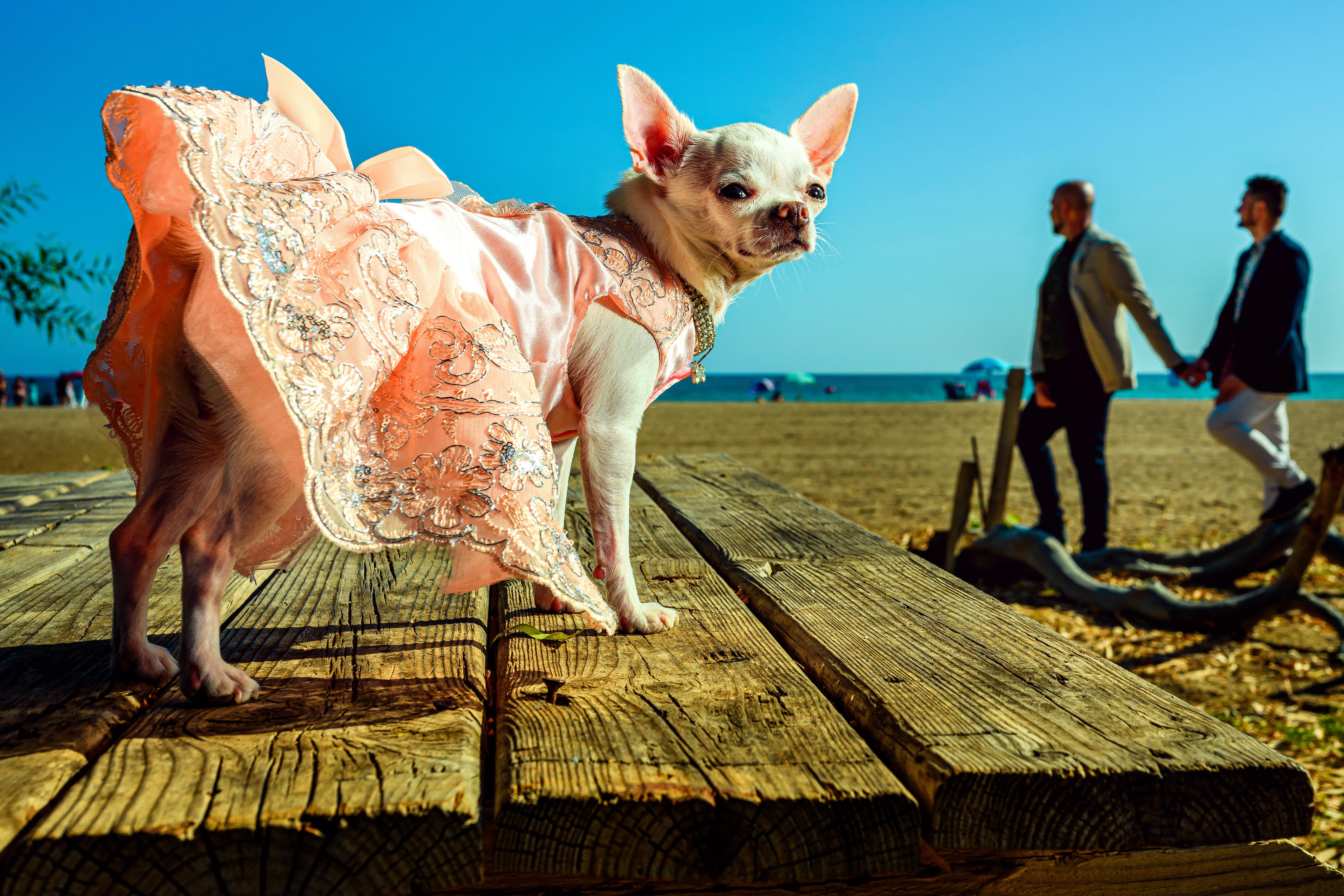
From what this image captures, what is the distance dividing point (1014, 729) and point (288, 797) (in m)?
1.06

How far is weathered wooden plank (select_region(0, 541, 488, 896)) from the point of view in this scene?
3.38 ft

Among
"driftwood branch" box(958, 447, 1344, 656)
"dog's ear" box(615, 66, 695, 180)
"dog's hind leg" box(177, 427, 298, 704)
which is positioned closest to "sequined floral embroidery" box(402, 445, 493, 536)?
"dog's hind leg" box(177, 427, 298, 704)

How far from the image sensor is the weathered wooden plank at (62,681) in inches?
47.1

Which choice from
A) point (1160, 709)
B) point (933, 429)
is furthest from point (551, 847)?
point (933, 429)

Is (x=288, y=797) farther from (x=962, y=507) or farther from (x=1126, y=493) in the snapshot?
(x=1126, y=493)

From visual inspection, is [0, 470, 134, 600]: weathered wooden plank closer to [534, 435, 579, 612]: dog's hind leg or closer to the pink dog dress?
the pink dog dress

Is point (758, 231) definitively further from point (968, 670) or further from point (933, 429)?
point (933, 429)

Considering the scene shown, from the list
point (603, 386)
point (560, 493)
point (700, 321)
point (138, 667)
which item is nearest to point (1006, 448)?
point (700, 321)

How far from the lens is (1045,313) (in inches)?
249

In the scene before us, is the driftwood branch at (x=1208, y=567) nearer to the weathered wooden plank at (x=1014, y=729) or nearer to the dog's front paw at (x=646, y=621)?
the weathered wooden plank at (x=1014, y=729)

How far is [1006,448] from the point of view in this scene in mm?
6793

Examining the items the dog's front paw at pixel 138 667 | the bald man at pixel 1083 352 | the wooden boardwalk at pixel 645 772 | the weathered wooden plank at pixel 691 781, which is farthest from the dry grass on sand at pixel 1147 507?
the dog's front paw at pixel 138 667

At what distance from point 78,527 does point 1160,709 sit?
3456mm

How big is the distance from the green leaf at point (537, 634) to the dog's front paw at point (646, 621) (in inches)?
4.7
